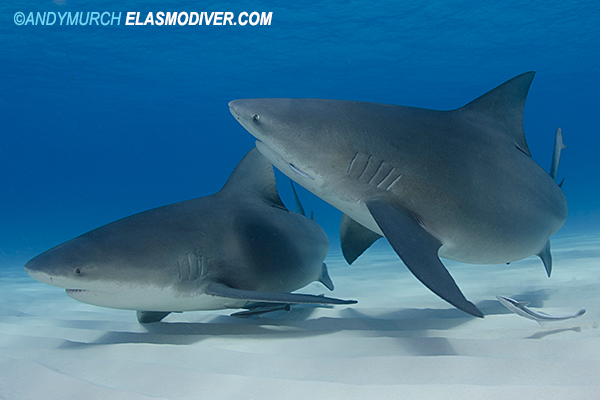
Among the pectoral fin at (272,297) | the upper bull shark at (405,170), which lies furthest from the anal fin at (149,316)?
the upper bull shark at (405,170)

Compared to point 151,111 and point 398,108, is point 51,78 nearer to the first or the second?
Result: point 151,111

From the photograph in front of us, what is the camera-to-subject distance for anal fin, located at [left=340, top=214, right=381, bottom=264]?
318cm

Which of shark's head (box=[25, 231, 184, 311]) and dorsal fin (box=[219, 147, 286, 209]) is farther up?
dorsal fin (box=[219, 147, 286, 209])

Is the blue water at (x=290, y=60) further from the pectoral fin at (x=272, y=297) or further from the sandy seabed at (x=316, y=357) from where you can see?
the pectoral fin at (x=272, y=297)

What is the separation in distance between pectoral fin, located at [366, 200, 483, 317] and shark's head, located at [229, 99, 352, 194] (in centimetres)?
40

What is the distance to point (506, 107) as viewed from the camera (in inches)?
119

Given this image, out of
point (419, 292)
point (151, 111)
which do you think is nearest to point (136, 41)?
point (151, 111)

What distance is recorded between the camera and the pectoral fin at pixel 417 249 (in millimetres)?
1543

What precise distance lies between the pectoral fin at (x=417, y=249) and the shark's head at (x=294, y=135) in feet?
1.30

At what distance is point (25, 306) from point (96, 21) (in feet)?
79.2

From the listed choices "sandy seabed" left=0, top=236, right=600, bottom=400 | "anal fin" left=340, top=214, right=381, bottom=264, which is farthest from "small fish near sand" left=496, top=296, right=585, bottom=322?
"anal fin" left=340, top=214, right=381, bottom=264

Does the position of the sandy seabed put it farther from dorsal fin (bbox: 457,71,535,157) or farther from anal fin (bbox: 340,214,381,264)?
dorsal fin (bbox: 457,71,535,157)

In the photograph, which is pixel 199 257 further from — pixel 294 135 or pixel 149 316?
pixel 294 135

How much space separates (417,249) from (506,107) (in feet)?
6.42
